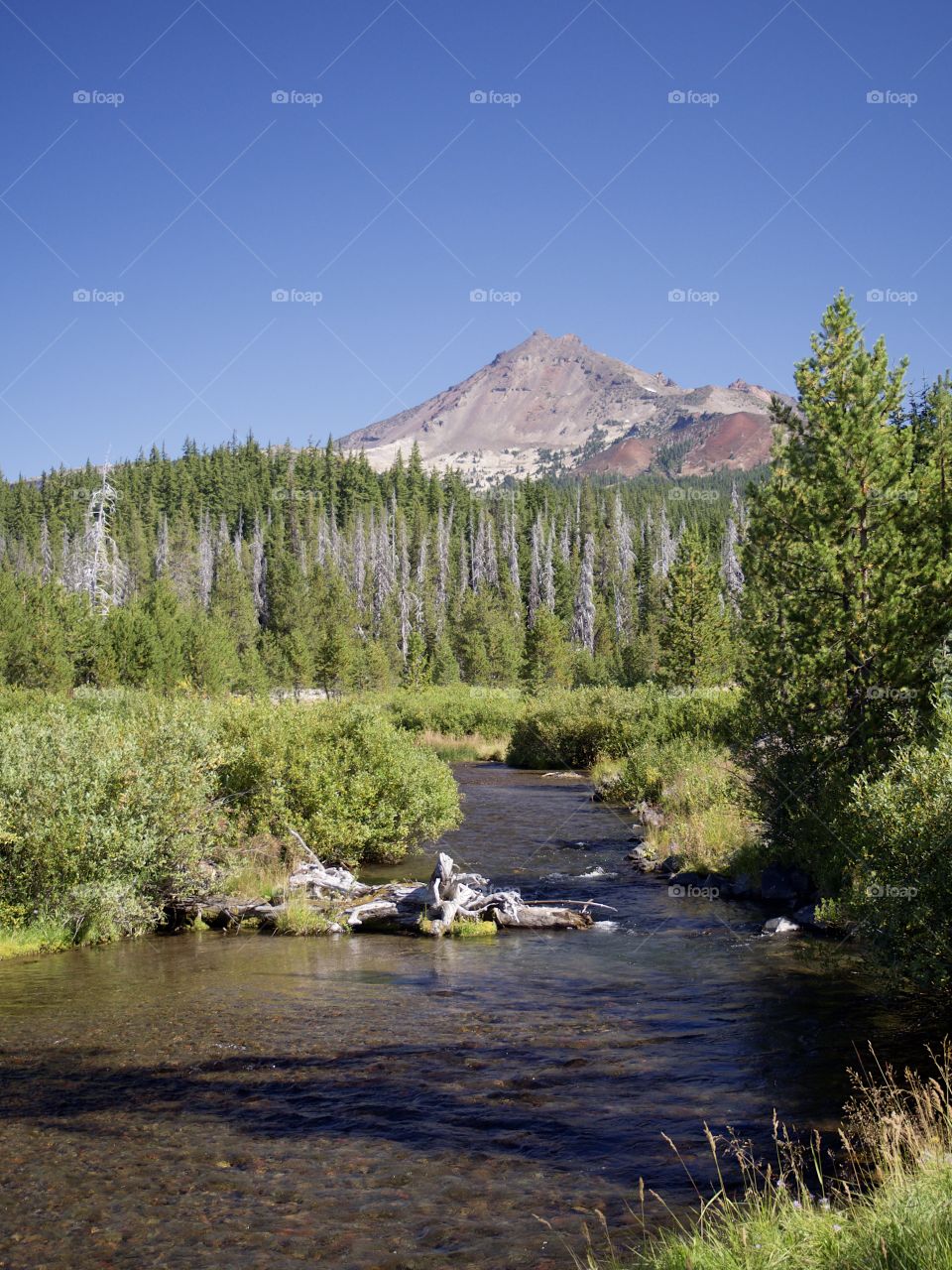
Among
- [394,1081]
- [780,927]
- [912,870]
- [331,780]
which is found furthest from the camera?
[331,780]

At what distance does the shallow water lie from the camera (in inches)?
319

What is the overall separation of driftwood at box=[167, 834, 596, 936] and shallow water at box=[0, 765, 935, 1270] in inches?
26.1

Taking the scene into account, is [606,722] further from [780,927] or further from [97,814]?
[97,814]

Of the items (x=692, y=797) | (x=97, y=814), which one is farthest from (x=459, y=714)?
(x=97, y=814)

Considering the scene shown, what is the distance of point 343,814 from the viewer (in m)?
22.2

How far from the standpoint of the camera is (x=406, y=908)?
20.0 meters

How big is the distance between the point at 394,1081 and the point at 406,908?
8.81m

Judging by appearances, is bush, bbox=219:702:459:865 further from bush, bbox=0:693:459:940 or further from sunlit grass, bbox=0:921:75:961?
sunlit grass, bbox=0:921:75:961

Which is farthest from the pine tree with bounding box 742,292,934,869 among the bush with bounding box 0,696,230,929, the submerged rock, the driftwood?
the bush with bounding box 0,696,230,929

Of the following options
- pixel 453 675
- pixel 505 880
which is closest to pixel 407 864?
pixel 505 880

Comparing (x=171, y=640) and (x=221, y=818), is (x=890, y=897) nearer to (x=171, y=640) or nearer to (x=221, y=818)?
(x=221, y=818)

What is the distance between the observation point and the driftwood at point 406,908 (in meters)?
19.2

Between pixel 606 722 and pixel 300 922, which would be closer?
pixel 300 922

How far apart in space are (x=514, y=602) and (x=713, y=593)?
73.0m
